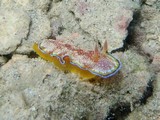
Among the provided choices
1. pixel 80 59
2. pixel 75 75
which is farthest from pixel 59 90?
pixel 80 59

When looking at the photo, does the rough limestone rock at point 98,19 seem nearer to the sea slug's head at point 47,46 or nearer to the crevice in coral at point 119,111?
the sea slug's head at point 47,46

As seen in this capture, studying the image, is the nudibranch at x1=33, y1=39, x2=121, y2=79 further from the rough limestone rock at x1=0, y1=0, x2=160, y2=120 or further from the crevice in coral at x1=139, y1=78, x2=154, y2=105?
the crevice in coral at x1=139, y1=78, x2=154, y2=105

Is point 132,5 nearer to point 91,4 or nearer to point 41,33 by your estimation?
point 91,4

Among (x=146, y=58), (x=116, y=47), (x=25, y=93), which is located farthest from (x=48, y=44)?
(x=146, y=58)

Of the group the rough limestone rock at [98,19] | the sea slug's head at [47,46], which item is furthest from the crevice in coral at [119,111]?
the sea slug's head at [47,46]

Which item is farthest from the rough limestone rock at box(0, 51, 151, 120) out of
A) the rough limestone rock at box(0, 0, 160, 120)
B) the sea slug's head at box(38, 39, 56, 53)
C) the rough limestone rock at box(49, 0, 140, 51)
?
the rough limestone rock at box(49, 0, 140, 51)

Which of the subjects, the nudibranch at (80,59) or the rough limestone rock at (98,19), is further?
the rough limestone rock at (98,19)
